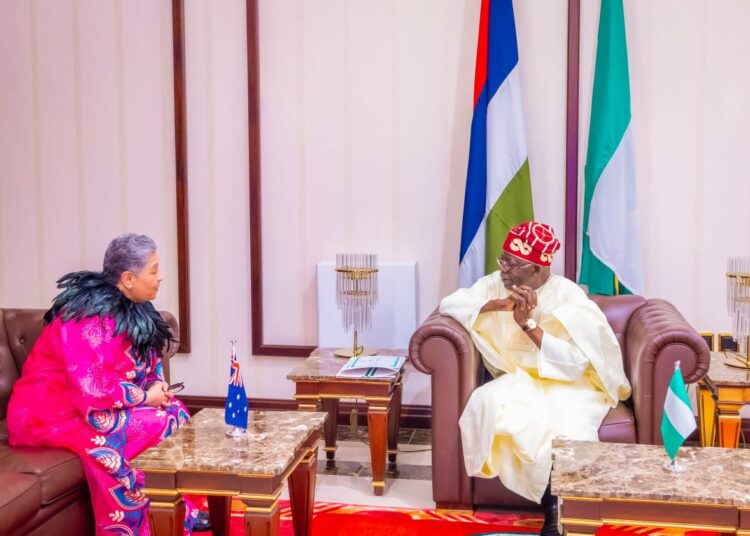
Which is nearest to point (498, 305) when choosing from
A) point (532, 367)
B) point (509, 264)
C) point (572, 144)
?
point (509, 264)

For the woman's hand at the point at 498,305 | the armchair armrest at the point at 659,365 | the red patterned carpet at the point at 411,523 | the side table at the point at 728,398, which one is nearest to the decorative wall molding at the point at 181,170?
the red patterned carpet at the point at 411,523

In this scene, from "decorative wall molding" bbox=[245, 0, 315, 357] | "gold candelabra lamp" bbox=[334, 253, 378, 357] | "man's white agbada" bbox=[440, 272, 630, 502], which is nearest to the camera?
"man's white agbada" bbox=[440, 272, 630, 502]

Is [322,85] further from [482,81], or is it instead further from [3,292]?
[3,292]

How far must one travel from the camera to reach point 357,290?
4355 millimetres

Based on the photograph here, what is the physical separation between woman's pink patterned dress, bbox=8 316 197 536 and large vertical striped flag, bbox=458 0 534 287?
207 cm

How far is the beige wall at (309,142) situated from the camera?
4.54 m

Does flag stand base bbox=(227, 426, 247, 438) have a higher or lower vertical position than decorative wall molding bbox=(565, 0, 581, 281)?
lower

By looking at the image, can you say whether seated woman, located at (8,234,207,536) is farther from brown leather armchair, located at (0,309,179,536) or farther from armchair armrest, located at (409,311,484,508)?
armchair armrest, located at (409,311,484,508)

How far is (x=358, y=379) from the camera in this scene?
389cm

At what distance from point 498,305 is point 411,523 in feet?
3.32

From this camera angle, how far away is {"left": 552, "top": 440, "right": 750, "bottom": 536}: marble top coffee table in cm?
236

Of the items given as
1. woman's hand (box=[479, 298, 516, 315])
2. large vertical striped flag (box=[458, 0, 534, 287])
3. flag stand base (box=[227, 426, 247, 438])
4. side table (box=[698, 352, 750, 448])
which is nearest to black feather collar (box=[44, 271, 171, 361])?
flag stand base (box=[227, 426, 247, 438])

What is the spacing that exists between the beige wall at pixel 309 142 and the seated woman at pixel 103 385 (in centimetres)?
188

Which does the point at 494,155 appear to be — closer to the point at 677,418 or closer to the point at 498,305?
the point at 498,305
